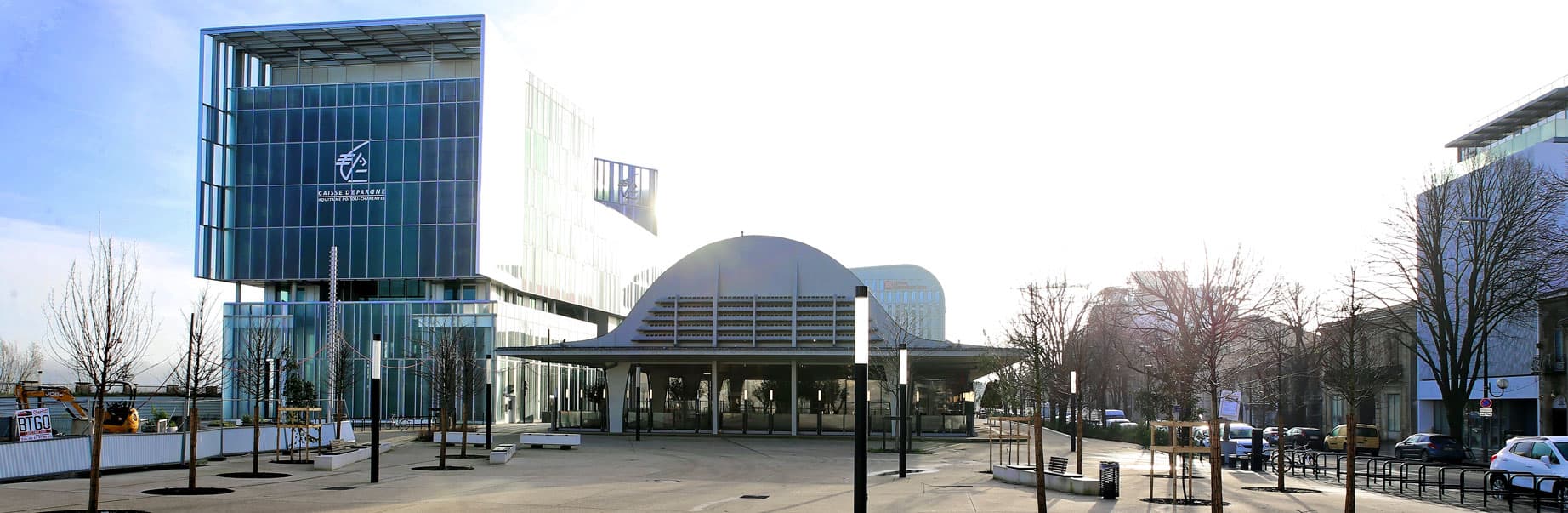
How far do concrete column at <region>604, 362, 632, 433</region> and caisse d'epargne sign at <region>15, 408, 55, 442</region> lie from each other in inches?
1125

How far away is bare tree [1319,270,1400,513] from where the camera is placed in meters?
19.2

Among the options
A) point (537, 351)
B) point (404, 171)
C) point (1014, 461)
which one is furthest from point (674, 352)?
point (404, 171)

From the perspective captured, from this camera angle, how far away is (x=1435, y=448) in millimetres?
42688

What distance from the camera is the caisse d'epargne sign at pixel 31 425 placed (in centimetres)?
2927

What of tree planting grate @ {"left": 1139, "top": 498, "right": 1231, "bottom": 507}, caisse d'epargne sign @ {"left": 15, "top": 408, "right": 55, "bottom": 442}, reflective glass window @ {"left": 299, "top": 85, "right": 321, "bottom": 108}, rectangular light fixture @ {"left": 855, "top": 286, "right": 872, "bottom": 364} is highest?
reflective glass window @ {"left": 299, "top": 85, "right": 321, "bottom": 108}

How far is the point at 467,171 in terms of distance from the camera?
70.5 metres

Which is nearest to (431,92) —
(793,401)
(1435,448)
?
(793,401)

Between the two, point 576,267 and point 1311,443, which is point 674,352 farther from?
point 576,267

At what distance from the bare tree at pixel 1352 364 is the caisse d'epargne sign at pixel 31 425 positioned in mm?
29028

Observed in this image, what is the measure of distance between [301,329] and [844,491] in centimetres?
5625

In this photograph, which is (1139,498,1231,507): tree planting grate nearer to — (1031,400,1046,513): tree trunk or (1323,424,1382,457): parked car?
(1031,400,1046,513): tree trunk

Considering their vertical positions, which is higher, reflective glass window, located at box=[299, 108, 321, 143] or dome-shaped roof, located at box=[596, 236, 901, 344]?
reflective glass window, located at box=[299, 108, 321, 143]

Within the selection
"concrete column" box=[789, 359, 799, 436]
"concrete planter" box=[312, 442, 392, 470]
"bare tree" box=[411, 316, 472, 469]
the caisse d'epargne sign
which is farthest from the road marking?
"bare tree" box=[411, 316, 472, 469]

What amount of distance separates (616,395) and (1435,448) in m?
35.5
